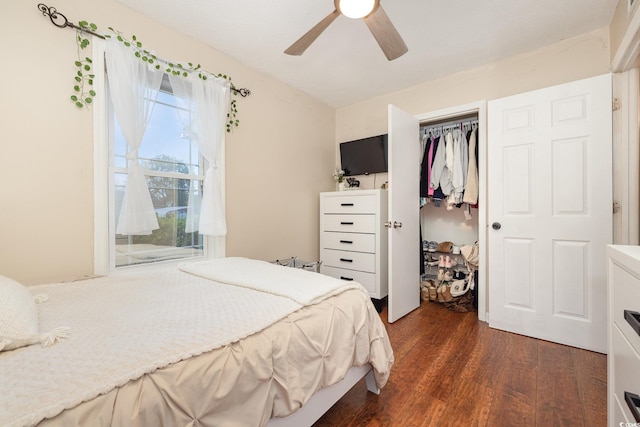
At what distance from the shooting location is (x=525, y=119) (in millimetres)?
2227

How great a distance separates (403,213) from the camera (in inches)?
102

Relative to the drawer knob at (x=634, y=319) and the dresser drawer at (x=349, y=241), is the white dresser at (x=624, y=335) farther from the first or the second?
the dresser drawer at (x=349, y=241)

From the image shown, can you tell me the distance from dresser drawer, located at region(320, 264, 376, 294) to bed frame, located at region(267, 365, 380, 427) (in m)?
1.36

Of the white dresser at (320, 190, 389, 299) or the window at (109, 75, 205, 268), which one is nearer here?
the window at (109, 75, 205, 268)

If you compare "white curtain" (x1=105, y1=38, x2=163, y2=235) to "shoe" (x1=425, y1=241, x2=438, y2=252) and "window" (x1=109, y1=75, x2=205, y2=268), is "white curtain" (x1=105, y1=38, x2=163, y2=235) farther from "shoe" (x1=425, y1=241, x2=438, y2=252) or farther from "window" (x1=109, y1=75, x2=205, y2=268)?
"shoe" (x1=425, y1=241, x2=438, y2=252)

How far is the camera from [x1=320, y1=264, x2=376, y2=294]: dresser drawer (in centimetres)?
277

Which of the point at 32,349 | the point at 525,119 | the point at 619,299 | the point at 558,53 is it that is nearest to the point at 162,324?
the point at 32,349

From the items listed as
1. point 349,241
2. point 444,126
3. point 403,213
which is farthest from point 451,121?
point 349,241

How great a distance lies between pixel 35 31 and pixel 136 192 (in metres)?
0.98

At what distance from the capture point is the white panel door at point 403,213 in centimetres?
245

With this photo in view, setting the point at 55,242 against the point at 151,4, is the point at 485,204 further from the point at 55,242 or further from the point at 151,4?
the point at 55,242

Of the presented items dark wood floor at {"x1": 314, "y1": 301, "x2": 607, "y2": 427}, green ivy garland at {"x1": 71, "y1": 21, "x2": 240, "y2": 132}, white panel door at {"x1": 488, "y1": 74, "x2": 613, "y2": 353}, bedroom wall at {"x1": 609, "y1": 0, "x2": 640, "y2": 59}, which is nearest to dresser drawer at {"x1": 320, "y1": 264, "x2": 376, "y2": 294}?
dark wood floor at {"x1": 314, "y1": 301, "x2": 607, "y2": 427}

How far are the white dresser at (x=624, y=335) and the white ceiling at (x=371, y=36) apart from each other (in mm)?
1777

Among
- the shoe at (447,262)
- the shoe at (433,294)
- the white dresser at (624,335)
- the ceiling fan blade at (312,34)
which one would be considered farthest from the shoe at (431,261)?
the ceiling fan blade at (312,34)
